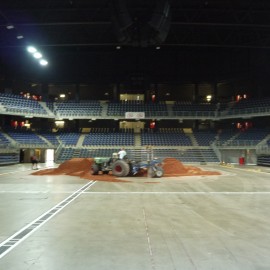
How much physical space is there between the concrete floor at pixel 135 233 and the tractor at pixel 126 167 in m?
8.65

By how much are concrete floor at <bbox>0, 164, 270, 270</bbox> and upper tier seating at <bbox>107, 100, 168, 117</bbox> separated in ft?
112

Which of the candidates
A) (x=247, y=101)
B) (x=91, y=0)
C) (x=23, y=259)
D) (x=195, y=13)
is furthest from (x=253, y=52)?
(x=23, y=259)

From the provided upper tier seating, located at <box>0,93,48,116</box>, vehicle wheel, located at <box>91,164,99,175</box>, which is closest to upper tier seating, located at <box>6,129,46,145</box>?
upper tier seating, located at <box>0,93,48,116</box>

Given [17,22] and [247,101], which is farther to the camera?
[247,101]

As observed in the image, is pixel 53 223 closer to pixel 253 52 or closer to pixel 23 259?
pixel 23 259

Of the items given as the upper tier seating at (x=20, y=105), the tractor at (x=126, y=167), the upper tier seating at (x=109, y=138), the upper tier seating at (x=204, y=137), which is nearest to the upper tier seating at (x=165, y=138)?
the upper tier seating at (x=204, y=137)

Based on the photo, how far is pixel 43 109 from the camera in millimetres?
44656

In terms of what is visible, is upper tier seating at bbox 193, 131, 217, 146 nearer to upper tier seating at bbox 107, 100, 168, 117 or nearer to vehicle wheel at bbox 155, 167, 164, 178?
upper tier seating at bbox 107, 100, 168, 117

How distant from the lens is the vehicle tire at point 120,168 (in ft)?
66.3

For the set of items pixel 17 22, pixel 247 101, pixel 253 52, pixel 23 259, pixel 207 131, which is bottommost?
pixel 23 259

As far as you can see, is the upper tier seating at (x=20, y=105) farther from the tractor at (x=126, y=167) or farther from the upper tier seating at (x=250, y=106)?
the upper tier seating at (x=250, y=106)

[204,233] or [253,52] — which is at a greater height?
[253,52]

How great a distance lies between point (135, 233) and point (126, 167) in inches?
534

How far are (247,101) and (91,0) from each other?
94.4ft
